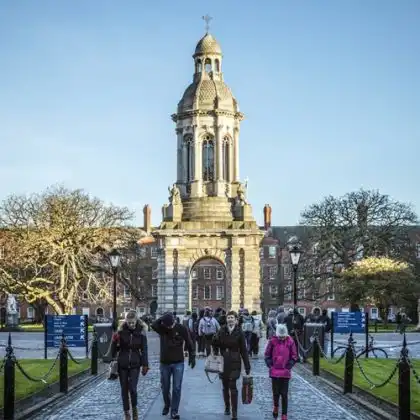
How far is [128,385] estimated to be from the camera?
645 inches

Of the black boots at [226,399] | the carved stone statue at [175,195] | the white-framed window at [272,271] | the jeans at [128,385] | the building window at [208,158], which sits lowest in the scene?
the black boots at [226,399]

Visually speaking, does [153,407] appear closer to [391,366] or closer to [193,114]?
[391,366]

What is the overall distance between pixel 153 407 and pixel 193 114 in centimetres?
4933

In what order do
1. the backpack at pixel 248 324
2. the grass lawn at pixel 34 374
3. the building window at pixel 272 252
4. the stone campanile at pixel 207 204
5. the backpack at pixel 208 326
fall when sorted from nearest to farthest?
the grass lawn at pixel 34 374, the backpack at pixel 208 326, the backpack at pixel 248 324, the stone campanile at pixel 207 204, the building window at pixel 272 252

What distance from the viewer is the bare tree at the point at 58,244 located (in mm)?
67750

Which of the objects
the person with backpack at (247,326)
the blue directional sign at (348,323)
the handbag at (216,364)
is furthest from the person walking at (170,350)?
the blue directional sign at (348,323)

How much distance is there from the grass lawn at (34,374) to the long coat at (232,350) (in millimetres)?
4299

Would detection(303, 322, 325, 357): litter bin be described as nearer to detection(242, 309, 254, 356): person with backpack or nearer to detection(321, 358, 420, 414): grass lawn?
detection(321, 358, 420, 414): grass lawn

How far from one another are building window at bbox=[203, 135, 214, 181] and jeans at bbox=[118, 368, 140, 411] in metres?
51.0

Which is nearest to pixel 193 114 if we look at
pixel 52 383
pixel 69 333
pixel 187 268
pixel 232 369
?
pixel 187 268

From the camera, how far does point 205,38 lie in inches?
2741

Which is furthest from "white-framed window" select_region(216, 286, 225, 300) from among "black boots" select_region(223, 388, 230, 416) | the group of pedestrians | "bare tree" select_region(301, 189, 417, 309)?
"black boots" select_region(223, 388, 230, 416)

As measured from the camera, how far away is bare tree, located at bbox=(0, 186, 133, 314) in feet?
222

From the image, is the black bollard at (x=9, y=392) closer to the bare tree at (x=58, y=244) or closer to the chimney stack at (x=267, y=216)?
the bare tree at (x=58, y=244)
